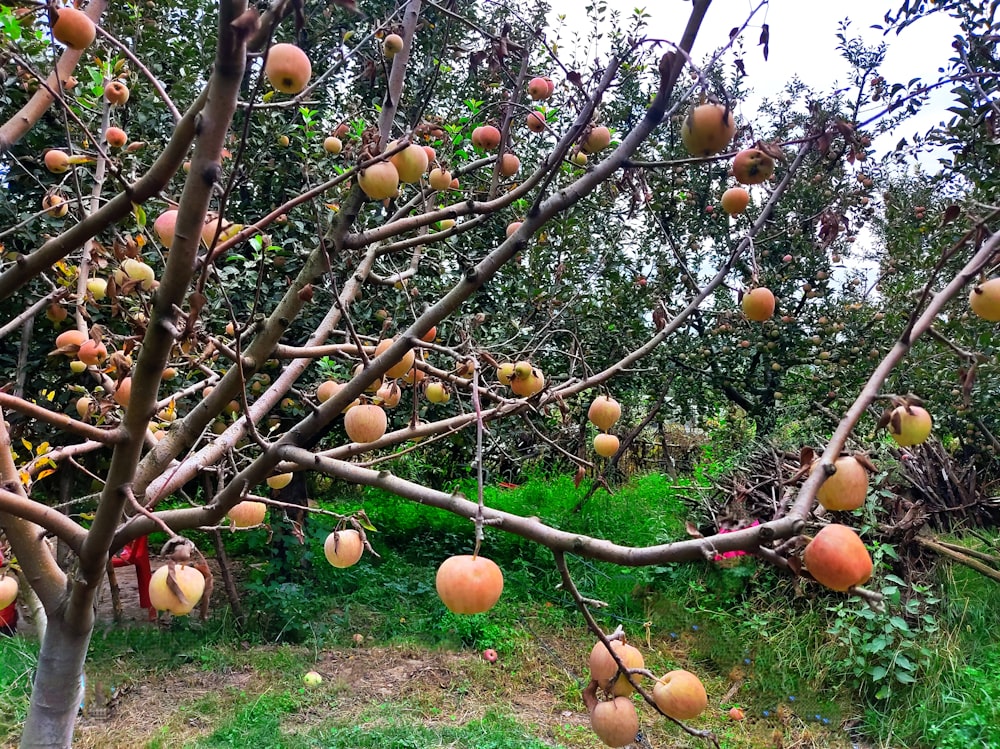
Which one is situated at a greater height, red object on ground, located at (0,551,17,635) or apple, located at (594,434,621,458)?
apple, located at (594,434,621,458)

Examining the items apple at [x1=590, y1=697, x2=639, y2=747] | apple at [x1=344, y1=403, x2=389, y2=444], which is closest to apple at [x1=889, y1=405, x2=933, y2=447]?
apple at [x1=590, y1=697, x2=639, y2=747]

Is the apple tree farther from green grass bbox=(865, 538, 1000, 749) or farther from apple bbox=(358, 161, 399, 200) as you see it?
green grass bbox=(865, 538, 1000, 749)

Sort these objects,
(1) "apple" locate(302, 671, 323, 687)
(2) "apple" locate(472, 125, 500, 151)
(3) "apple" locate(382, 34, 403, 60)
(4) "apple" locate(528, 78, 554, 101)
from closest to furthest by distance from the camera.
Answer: (3) "apple" locate(382, 34, 403, 60) < (2) "apple" locate(472, 125, 500, 151) < (4) "apple" locate(528, 78, 554, 101) < (1) "apple" locate(302, 671, 323, 687)

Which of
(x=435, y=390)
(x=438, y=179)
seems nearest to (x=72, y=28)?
(x=438, y=179)

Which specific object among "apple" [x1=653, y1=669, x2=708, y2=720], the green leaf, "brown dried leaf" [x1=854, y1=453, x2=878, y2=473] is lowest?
the green leaf

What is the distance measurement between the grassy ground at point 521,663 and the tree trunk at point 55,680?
226 centimetres

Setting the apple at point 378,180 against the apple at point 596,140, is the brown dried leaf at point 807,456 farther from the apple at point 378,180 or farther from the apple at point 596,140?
the apple at point 596,140

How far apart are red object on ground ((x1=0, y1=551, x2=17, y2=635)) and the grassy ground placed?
0.42 m

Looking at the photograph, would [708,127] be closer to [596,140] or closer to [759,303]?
[759,303]

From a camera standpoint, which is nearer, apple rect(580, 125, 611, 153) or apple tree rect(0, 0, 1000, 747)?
apple tree rect(0, 0, 1000, 747)

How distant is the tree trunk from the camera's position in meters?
1.60

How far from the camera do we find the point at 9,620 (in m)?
4.89

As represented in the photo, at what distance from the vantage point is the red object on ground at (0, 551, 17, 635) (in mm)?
4707

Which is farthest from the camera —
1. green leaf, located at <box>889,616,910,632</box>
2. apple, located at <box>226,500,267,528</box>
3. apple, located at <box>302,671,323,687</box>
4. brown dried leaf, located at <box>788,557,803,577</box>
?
apple, located at <box>302,671,323,687</box>
